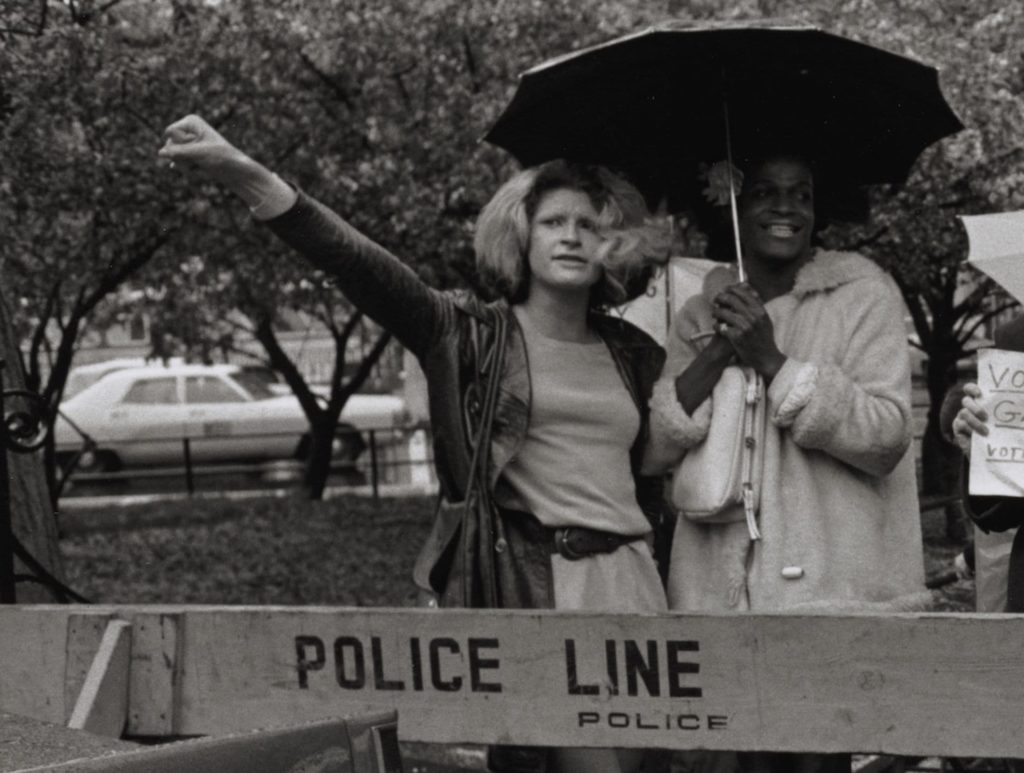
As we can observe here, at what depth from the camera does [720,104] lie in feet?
16.4

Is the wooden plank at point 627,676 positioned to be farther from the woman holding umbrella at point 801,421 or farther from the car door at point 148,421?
the car door at point 148,421

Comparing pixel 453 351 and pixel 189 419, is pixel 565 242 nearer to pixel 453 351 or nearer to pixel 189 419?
pixel 453 351

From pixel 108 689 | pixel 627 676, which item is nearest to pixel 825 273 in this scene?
pixel 627 676

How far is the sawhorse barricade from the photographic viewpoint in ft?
12.3

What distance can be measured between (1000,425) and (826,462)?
1.94 ft

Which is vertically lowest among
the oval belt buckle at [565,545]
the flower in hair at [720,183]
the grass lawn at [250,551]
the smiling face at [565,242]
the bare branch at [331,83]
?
the grass lawn at [250,551]

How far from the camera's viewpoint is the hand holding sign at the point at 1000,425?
13.1 ft

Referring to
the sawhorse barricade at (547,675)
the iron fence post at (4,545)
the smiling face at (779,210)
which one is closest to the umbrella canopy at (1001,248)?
the smiling face at (779,210)

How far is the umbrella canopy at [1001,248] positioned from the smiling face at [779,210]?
570 millimetres

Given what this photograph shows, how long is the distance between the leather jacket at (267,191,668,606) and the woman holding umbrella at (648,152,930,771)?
13cm

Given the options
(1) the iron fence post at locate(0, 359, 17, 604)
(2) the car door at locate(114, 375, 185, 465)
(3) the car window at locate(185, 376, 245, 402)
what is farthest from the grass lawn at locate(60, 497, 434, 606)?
(3) the car window at locate(185, 376, 245, 402)

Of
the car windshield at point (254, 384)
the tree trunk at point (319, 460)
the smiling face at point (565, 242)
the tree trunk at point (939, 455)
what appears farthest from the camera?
the car windshield at point (254, 384)

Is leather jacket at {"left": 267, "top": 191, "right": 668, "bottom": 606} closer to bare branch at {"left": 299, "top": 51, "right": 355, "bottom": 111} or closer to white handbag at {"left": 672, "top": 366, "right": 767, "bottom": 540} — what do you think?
white handbag at {"left": 672, "top": 366, "right": 767, "bottom": 540}

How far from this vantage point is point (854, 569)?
4.42 m
